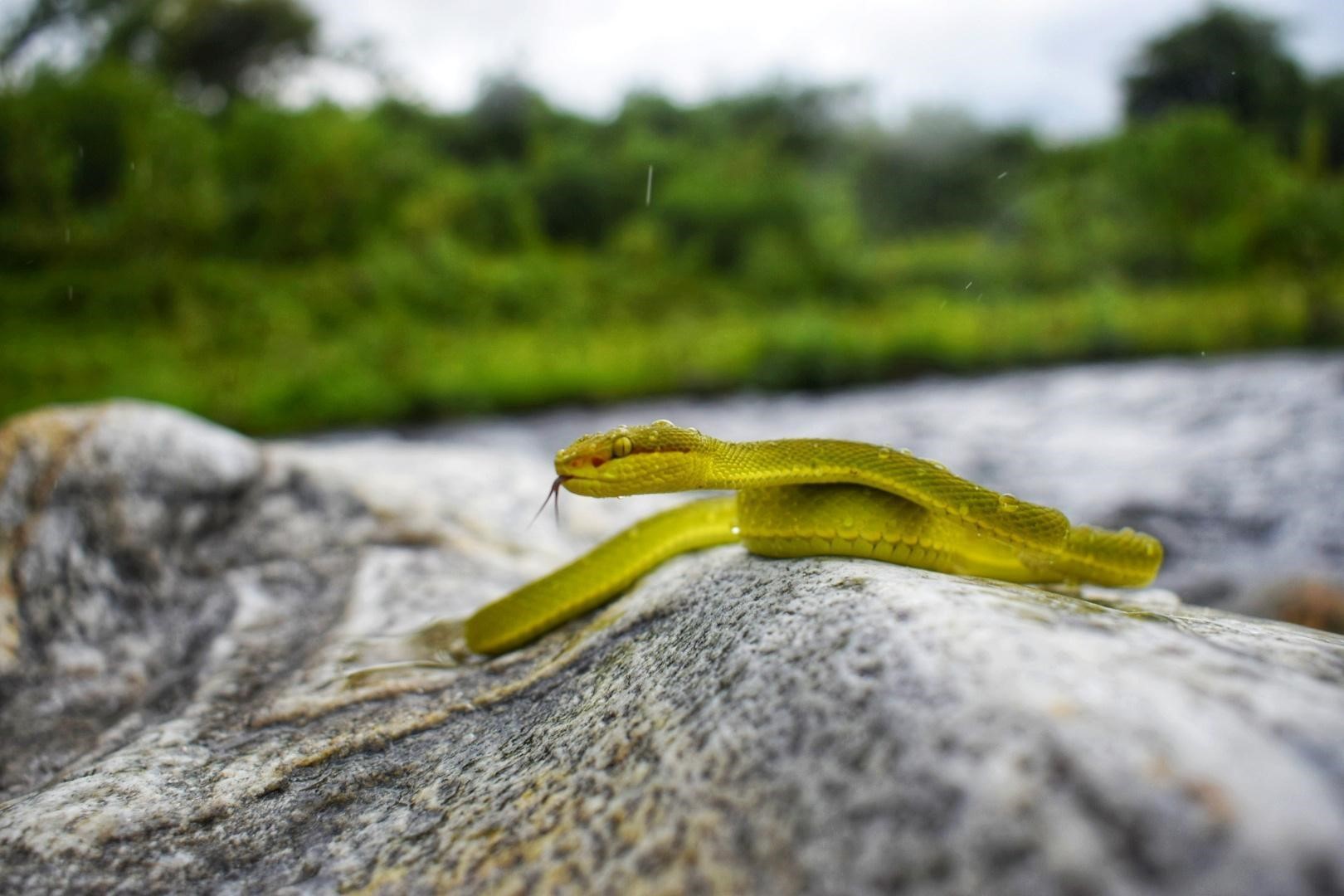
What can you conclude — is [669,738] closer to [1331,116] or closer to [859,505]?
[859,505]

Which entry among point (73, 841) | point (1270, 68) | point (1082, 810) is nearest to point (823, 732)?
point (1082, 810)

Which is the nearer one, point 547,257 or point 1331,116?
point 1331,116

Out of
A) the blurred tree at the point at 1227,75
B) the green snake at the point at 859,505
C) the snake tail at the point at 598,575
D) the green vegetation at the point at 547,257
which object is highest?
the blurred tree at the point at 1227,75

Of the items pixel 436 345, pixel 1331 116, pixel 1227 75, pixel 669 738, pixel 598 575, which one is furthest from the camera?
pixel 436 345

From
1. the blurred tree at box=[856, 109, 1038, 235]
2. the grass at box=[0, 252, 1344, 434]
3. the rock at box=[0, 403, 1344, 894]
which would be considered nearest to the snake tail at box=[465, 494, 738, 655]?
the rock at box=[0, 403, 1344, 894]

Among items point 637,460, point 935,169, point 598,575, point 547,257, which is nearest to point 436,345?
point 547,257

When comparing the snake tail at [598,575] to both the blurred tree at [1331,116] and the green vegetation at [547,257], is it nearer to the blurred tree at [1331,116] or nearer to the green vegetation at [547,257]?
the green vegetation at [547,257]

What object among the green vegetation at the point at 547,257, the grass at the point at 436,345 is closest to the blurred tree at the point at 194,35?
the green vegetation at the point at 547,257
